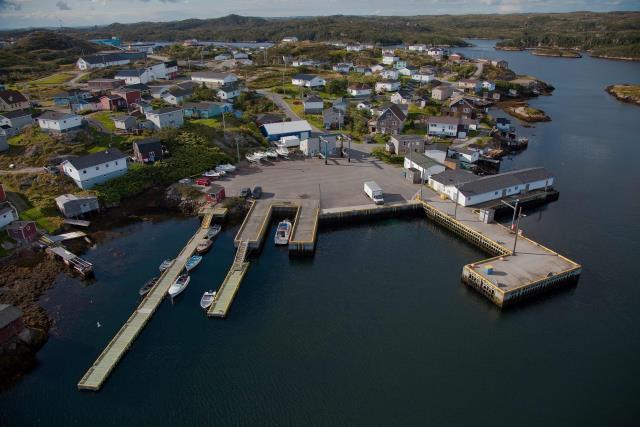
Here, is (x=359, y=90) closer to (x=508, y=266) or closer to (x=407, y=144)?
(x=407, y=144)

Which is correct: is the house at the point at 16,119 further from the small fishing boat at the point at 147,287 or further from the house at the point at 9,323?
the house at the point at 9,323

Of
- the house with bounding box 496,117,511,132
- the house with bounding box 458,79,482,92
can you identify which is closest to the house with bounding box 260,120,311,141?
the house with bounding box 496,117,511,132

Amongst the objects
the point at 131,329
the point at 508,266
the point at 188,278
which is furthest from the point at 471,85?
the point at 131,329

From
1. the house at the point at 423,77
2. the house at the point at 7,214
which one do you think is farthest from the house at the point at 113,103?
the house at the point at 423,77

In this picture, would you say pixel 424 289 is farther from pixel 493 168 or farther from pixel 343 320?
pixel 493 168

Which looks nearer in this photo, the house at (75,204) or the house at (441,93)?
the house at (75,204)
